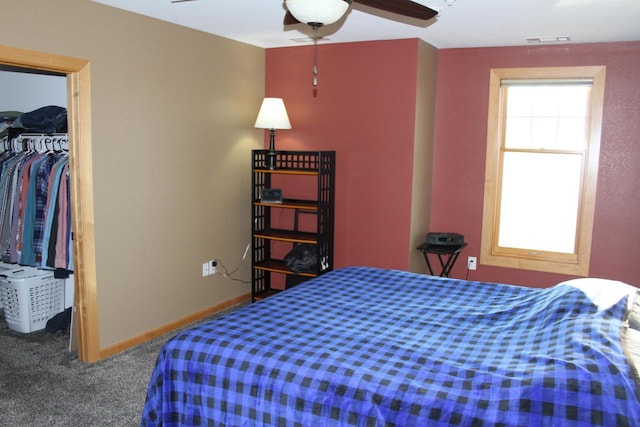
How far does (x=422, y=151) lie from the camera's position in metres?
4.52

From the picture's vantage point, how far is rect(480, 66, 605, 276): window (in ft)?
14.2

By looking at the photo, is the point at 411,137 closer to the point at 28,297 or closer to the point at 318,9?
the point at 318,9

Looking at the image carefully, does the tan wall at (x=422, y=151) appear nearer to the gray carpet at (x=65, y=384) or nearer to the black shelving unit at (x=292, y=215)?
the black shelving unit at (x=292, y=215)

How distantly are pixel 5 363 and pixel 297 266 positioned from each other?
6.96 feet

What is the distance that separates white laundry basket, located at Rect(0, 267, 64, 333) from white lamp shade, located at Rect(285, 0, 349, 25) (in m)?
3.12

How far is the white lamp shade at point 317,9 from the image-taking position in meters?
1.95

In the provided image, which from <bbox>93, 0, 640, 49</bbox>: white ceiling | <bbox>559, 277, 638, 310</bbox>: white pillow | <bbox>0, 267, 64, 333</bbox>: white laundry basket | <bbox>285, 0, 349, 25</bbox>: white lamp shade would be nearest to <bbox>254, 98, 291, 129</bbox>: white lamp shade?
<bbox>93, 0, 640, 49</bbox>: white ceiling

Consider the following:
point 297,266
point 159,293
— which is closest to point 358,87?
point 297,266

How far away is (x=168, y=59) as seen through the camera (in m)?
3.89

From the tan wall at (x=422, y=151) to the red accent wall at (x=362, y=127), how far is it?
2.9 inches

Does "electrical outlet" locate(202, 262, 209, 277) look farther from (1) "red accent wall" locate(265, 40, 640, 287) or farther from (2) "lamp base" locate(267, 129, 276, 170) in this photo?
(1) "red accent wall" locate(265, 40, 640, 287)

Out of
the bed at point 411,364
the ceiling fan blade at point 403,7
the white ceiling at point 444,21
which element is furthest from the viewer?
the white ceiling at point 444,21

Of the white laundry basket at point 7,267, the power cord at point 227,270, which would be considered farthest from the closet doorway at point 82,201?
the power cord at point 227,270

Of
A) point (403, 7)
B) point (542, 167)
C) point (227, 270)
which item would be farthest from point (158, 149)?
point (542, 167)
